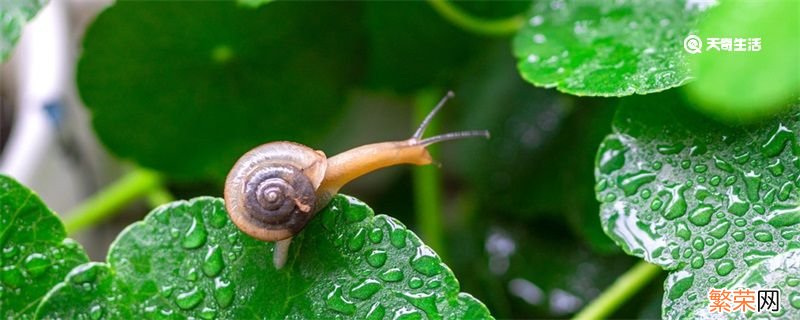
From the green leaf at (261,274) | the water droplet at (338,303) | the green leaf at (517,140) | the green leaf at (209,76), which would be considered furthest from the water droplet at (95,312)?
the green leaf at (517,140)

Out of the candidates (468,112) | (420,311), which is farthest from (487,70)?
(420,311)

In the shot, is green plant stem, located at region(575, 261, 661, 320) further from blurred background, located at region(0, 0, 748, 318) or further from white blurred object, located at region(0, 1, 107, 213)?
white blurred object, located at region(0, 1, 107, 213)

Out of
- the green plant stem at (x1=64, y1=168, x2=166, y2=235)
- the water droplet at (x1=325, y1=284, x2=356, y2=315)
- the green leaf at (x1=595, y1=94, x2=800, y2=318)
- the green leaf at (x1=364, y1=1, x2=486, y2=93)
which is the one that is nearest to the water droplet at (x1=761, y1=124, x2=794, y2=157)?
the green leaf at (x1=595, y1=94, x2=800, y2=318)

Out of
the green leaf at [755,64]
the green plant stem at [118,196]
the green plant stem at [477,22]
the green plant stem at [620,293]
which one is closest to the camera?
the green leaf at [755,64]

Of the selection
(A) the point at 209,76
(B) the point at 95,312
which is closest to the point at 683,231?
(B) the point at 95,312

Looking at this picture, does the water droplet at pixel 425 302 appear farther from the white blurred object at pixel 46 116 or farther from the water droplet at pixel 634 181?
the white blurred object at pixel 46 116

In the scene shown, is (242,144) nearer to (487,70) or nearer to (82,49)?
(82,49)

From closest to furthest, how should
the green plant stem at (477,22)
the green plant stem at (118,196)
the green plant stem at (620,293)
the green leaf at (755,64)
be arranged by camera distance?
the green leaf at (755,64), the green plant stem at (620,293), the green plant stem at (477,22), the green plant stem at (118,196)
